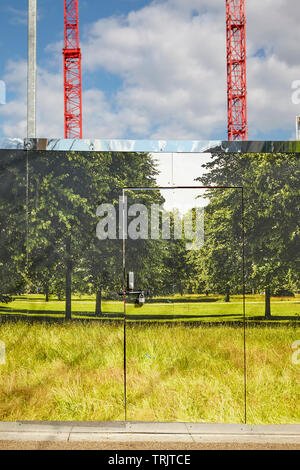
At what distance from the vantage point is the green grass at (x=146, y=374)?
12.0ft

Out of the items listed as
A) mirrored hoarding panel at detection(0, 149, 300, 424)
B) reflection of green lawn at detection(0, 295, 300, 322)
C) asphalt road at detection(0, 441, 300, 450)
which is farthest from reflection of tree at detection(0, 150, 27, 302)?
asphalt road at detection(0, 441, 300, 450)

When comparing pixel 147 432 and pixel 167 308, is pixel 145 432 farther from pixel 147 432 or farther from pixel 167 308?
pixel 167 308

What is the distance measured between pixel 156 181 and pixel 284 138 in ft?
4.10

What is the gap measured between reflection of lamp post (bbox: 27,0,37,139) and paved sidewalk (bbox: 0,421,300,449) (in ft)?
8.35

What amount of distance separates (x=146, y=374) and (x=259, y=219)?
5.69 ft

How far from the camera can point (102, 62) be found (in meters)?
4.81

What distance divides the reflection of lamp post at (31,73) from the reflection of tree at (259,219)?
1.66m

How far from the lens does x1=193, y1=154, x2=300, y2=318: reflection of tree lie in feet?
12.9

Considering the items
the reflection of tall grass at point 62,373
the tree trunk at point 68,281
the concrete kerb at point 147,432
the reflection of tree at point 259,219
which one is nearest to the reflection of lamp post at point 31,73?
the tree trunk at point 68,281

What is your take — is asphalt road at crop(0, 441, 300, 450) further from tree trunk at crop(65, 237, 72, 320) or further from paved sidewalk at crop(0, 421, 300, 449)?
Result: tree trunk at crop(65, 237, 72, 320)

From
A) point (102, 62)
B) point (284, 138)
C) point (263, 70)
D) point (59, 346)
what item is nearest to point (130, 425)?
point (59, 346)

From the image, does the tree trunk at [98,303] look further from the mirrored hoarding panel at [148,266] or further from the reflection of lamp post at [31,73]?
the reflection of lamp post at [31,73]

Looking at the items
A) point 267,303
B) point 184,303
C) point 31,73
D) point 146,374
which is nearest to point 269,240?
point 267,303

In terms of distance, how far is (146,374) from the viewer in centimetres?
371
